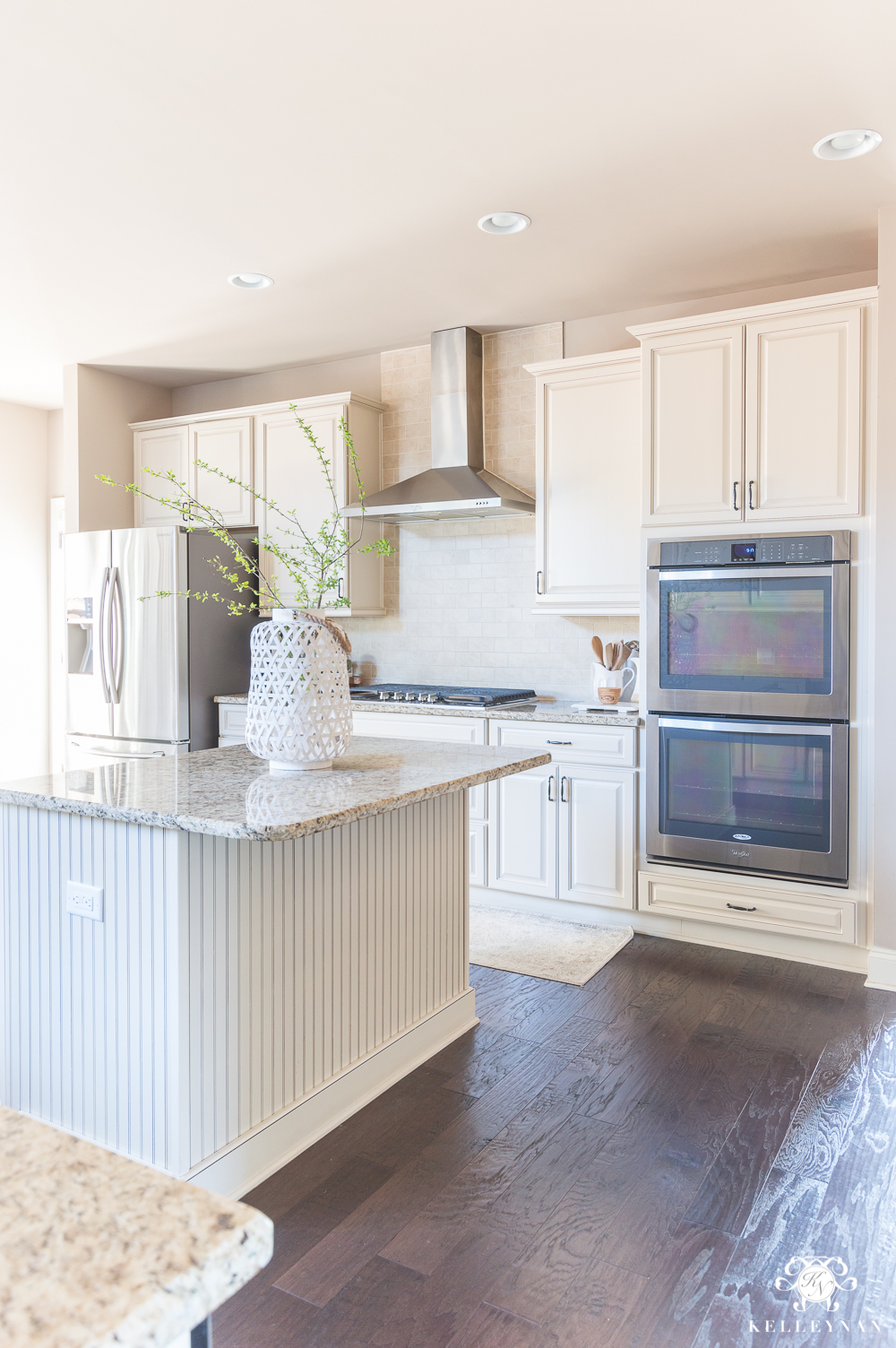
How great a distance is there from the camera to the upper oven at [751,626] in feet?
10.8

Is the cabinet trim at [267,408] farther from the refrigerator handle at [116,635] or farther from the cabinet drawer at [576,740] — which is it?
the cabinet drawer at [576,740]

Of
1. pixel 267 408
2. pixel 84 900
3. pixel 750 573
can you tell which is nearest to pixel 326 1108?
pixel 84 900

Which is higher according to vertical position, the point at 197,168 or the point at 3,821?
the point at 197,168

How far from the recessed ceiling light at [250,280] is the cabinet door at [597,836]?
244 cm

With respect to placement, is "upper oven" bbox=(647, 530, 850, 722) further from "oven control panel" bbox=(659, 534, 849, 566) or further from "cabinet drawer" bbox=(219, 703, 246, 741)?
"cabinet drawer" bbox=(219, 703, 246, 741)

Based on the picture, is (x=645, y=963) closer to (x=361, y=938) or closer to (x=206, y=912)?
(x=361, y=938)

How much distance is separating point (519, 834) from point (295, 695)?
2072 millimetres

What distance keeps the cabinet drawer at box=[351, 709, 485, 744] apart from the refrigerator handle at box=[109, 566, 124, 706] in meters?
1.40

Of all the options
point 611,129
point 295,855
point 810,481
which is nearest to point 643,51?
point 611,129

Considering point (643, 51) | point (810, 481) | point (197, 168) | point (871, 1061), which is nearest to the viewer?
point (643, 51)

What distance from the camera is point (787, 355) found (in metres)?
3.38

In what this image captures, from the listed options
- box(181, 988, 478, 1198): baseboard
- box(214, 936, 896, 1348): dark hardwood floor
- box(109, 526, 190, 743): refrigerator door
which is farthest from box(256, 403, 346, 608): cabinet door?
box(214, 936, 896, 1348): dark hardwood floor

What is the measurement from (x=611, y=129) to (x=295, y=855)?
2.29 meters

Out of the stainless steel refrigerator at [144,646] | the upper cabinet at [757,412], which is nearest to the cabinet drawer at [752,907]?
the upper cabinet at [757,412]
